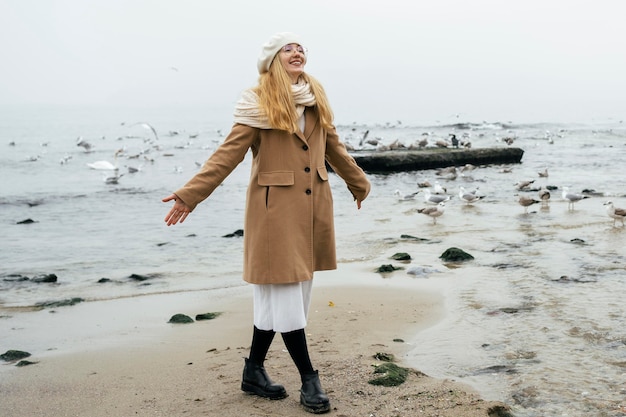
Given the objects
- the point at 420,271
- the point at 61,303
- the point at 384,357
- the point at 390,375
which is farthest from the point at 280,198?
the point at 61,303

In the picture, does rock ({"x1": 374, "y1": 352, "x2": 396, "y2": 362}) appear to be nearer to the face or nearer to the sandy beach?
the sandy beach

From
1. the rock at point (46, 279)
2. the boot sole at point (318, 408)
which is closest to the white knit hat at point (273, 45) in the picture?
the boot sole at point (318, 408)

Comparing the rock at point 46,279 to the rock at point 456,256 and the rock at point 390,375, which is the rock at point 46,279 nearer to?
the rock at point 456,256

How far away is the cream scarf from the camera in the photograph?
13.5 feet

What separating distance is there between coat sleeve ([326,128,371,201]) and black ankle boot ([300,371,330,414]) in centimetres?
118

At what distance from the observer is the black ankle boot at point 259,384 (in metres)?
4.27

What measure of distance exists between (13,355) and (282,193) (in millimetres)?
2722

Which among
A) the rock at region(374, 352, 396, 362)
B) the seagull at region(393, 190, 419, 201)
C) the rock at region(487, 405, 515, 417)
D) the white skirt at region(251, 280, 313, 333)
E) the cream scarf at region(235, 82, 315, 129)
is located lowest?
the seagull at region(393, 190, 419, 201)

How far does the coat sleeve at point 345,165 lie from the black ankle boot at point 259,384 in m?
1.23

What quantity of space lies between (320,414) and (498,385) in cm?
110

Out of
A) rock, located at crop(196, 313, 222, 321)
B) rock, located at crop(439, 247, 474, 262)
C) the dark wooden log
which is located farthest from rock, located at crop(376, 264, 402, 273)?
the dark wooden log

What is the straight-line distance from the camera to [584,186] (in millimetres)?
18281

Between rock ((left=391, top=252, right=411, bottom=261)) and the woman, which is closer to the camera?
the woman

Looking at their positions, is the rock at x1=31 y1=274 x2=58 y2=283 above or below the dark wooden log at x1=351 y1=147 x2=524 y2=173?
below
